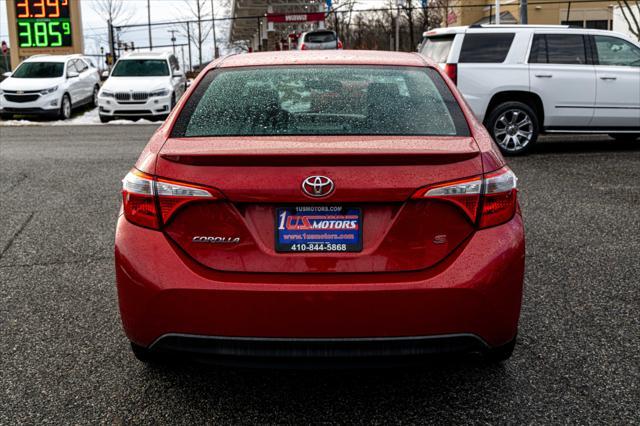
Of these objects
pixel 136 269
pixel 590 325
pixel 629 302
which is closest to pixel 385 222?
pixel 136 269

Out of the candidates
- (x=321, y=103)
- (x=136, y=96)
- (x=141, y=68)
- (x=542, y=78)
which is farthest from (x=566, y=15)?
(x=321, y=103)

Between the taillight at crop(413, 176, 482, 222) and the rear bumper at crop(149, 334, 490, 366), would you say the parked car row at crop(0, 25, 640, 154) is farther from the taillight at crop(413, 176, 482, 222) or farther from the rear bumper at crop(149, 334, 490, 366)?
the rear bumper at crop(149, 334, 490, 366)

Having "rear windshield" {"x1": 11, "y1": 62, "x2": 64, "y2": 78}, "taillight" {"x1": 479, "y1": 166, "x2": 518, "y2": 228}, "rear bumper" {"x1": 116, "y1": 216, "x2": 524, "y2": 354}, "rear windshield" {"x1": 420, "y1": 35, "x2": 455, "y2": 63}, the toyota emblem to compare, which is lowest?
"rear windshield" {"x1": 11, "y1": 62, "x2": 64, "y2": 78}

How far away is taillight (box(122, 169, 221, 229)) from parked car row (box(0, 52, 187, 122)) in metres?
17.9

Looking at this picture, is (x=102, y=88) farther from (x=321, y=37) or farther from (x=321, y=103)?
(x=321, y=103)

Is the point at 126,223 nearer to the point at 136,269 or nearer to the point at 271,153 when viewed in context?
the point at 136,269

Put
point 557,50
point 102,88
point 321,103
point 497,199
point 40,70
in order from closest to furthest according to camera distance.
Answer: point 497,199 < point 321,103 < point 557,50 < point 102,88 < point 40,70

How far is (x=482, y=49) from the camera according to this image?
12.2m

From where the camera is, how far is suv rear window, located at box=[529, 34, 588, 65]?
12.2m

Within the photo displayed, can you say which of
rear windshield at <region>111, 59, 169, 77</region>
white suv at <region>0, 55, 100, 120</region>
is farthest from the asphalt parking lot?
white suv at <region>0, 55, 100, 120</region>

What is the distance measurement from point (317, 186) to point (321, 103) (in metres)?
0.84

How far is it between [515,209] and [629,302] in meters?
2.00

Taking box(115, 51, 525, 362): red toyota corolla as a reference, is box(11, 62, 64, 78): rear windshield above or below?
below

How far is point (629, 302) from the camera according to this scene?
4.96 metres
